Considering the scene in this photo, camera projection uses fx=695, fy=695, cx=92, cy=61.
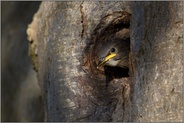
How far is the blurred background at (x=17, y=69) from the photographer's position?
5.14m

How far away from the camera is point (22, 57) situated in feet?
17.0

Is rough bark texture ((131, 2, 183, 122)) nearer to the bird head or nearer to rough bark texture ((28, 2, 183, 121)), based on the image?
rough bark texture ((28, 2, 183, 121))

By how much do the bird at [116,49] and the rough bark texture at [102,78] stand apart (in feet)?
0.34

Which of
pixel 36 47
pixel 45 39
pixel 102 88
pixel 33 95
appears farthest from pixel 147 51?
pixel 33 95

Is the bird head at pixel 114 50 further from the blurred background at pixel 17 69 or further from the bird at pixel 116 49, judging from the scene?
the blurred background at pixel 17 69

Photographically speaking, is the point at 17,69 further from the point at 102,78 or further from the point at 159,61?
the point at 159,61

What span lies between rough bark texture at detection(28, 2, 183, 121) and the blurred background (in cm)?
142

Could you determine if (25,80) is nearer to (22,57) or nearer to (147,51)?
(22,57)

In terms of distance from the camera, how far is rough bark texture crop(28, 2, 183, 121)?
2.51 metres

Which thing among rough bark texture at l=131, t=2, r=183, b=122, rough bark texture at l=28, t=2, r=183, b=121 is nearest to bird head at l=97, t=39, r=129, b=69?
rough bark texture at l=28, t=2, r=183, b=121

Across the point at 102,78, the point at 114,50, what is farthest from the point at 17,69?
the point at 102,78

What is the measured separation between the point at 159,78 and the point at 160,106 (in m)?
0.10

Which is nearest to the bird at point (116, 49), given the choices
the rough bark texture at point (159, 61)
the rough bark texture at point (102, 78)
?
the rough bark texture at point (102, 78)

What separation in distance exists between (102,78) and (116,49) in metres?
0.18
